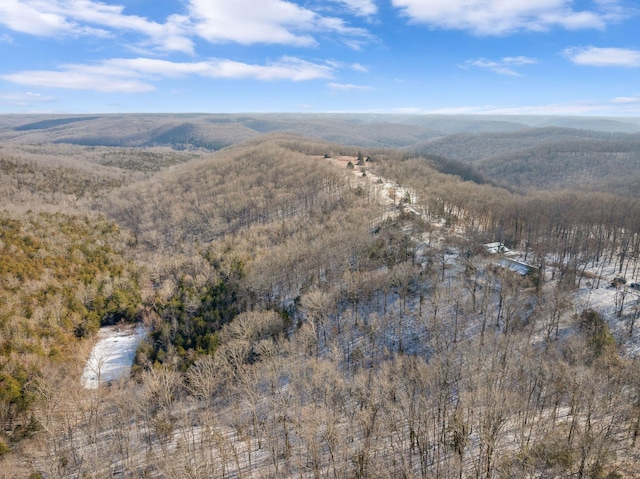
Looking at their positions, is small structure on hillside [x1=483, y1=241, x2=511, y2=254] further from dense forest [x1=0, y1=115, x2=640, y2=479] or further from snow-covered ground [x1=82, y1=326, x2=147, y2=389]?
snow-covered ground [x1=82, y1=326, x2=147, y2=389]

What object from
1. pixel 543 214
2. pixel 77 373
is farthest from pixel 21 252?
pixel 543 214

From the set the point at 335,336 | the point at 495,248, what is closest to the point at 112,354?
the point at 335,336

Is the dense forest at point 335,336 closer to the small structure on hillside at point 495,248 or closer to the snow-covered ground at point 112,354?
the small structure on hillside at point 495,248

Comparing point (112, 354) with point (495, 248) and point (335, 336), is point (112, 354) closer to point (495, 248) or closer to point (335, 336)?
point (335, 336)

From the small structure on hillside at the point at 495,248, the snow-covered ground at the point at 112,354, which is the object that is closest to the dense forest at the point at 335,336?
the small structure on hillside at the point at 495,248

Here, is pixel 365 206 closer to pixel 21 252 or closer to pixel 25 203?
pixel 21 252

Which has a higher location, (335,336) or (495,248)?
(495,248)

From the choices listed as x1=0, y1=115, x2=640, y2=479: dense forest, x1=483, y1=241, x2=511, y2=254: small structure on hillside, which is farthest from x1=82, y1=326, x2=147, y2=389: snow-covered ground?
x1=483, y1=241, x2=511, y2=254: small structure on hillside
